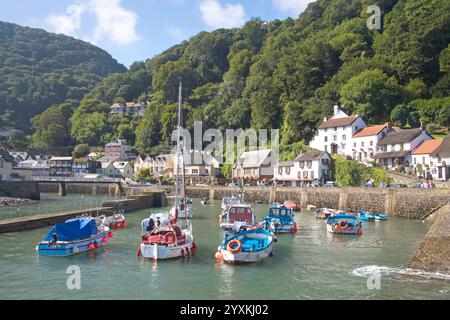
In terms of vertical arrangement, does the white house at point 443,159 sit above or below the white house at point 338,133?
below

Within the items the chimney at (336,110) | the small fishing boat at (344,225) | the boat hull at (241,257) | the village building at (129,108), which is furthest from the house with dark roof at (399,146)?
the village building at (129,108)

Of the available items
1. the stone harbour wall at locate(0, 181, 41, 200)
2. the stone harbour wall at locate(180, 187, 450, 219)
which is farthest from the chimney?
the stone harbour wall at locate(0, 181, 41, 200)

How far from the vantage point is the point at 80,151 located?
141375 mm

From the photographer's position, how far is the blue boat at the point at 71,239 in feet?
90.6

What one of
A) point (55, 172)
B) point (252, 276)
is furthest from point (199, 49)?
point (252, 276)

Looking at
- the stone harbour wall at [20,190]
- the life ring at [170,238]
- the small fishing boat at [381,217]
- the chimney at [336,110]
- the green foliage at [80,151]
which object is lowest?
the small fishing boat at [381,217]

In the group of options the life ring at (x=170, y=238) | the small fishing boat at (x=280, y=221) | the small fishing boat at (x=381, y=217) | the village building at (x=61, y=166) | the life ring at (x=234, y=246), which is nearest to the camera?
the life ring at (x=234, y=246)

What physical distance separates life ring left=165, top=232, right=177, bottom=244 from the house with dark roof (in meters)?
47.9

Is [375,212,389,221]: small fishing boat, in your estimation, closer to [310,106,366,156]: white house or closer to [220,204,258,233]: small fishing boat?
[220,204,258,233]: small fishing boat

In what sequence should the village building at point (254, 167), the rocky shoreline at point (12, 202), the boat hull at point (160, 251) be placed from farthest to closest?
1. the village building at point (254, 167)
2. the rocky shoreline at point (12, 202)
3. the boat hull at point (160, 251)

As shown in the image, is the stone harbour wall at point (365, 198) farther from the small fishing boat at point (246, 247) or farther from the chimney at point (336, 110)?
the small fishing boat at point (246, 247)

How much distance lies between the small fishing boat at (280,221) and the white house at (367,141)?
1427 inches

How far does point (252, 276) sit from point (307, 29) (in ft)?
386

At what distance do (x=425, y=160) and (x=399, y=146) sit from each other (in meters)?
5.96
